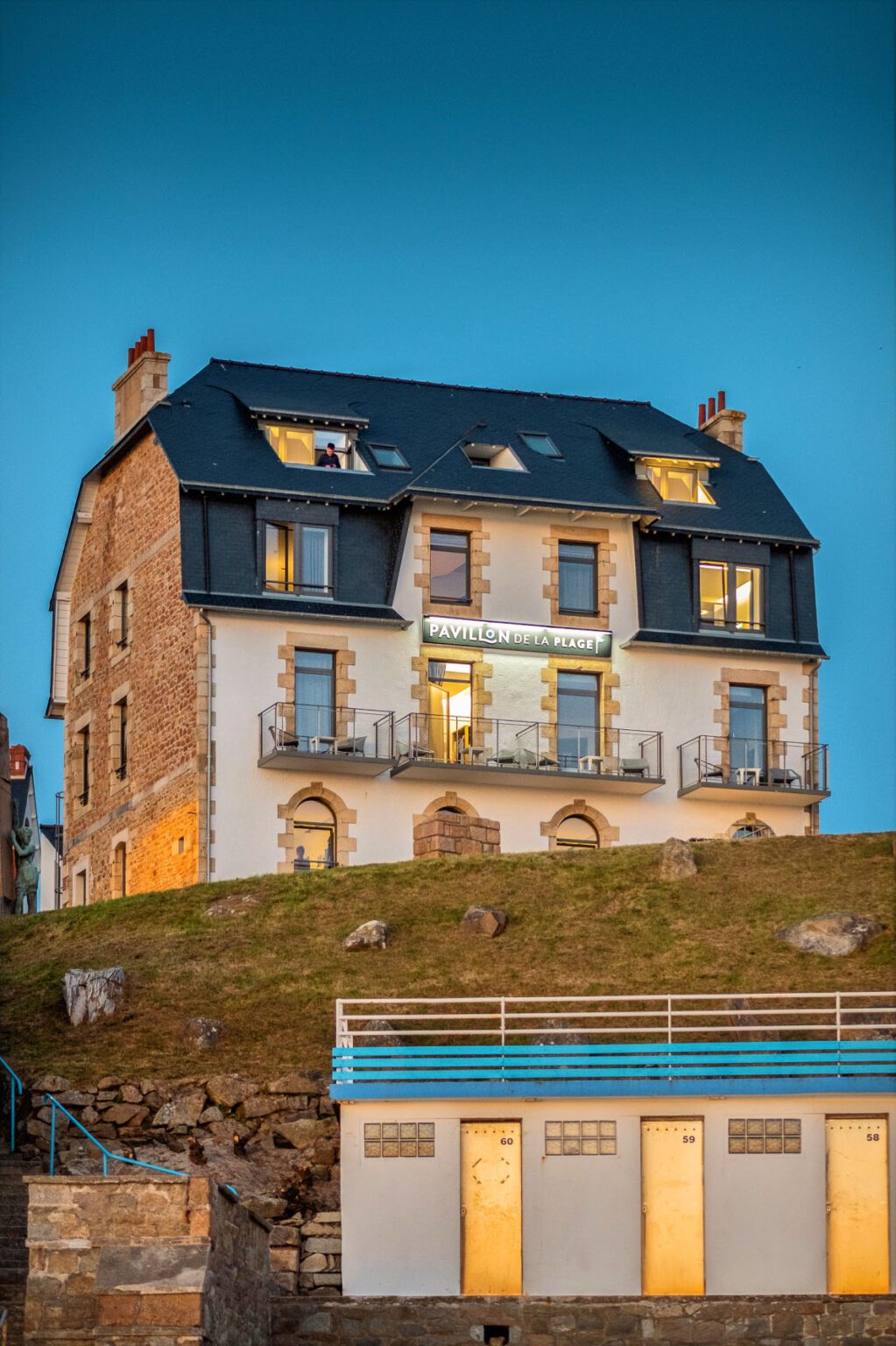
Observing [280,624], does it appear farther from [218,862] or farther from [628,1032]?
[628,1032]

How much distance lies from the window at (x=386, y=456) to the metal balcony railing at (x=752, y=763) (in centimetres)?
800

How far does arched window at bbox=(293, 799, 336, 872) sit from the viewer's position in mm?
55125

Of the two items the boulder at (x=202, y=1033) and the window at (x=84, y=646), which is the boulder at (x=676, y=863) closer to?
the boulder at (x=202, y=1033)

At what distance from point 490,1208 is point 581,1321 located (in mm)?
1721

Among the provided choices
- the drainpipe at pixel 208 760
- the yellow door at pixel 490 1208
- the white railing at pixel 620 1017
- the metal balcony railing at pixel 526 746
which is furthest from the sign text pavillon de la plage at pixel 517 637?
the yellow door at pixel 490 1208

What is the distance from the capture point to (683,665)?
58.8 metres

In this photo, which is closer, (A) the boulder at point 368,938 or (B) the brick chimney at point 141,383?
(A) the boulder at point 368,938

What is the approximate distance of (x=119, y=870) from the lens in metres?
58.2

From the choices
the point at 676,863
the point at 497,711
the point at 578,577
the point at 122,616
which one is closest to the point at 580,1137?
the point at 676,863

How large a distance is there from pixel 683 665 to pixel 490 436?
625cm

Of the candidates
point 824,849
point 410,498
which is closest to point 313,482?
point 410,498

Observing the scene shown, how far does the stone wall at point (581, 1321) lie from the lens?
32250 millimetres

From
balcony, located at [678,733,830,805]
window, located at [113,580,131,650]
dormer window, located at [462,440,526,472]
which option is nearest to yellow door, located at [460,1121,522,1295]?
balcony, located at [678,733,830,805]

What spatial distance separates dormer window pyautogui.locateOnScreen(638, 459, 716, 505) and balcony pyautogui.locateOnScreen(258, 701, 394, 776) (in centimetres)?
850
